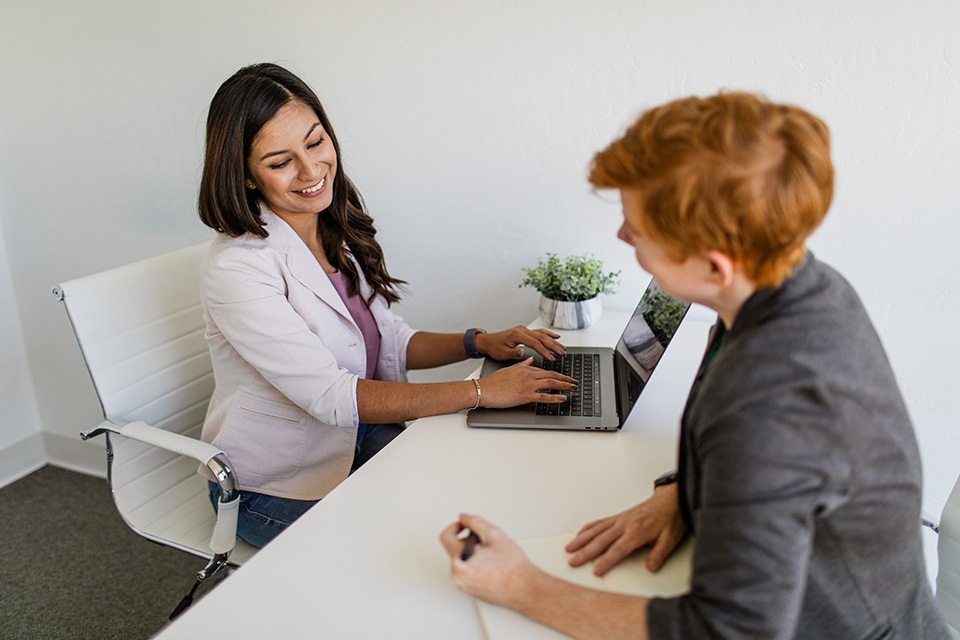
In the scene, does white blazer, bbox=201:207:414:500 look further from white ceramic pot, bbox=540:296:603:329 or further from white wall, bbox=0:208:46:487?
white wall, bbox=0:208:46:487

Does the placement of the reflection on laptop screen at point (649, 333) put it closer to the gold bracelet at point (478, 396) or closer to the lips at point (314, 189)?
the gold bracelet at point (478, 396)

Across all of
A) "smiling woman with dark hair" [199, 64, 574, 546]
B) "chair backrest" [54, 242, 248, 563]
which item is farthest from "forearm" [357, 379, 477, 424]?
"chair backrest" [54, 242, 248, 563]

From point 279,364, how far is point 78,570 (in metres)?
1.29

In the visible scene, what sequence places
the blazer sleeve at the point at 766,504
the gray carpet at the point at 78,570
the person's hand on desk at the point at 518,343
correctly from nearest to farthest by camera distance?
1. the blazer sleeve at the point at 766,504
2. the person's hand on desk at the point at 518,343
3. the gray carpet at the point at 78,570

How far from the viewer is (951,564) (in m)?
1.13

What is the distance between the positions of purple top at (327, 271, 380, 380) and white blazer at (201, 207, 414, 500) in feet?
0.21

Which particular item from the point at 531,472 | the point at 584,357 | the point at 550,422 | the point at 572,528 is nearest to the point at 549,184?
the point at 584,357

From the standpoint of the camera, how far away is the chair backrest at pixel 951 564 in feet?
3.66

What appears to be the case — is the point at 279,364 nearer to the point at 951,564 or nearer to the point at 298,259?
the point at 298,259

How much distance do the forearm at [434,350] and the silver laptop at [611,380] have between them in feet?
0.70

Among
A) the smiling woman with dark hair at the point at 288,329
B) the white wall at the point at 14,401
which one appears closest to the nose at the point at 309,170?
the smiling woman with dark hair at the point at 288,329

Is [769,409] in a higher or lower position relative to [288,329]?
higher

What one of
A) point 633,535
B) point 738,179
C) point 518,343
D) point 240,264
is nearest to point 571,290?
point 518,343

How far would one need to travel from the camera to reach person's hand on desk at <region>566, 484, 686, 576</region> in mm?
957
